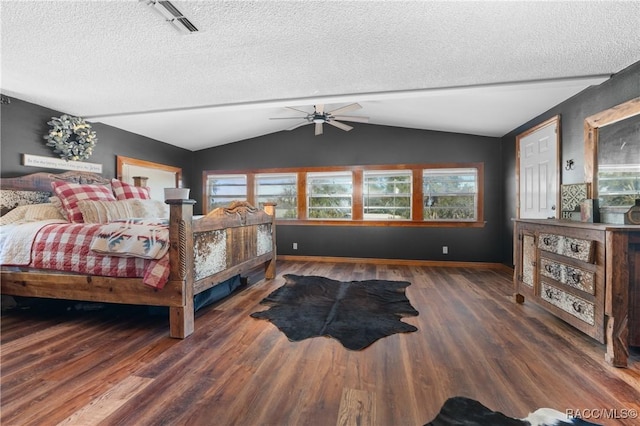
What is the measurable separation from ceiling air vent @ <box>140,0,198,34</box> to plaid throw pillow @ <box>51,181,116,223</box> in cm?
225

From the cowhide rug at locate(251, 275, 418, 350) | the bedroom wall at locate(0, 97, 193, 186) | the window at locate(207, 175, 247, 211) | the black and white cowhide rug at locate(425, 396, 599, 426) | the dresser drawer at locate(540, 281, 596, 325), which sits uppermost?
the bedroom wall at locate(0, 97, 193, 186)

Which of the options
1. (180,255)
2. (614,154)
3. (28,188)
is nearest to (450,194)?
(614,154)

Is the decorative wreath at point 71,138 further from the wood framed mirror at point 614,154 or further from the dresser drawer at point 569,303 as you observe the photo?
the wood framed mirror at point 614,154

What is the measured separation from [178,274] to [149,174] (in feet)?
11.5

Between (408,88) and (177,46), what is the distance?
2190 millimetres

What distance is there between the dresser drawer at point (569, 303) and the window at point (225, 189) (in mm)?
5029

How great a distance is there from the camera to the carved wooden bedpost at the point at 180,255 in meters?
2.23

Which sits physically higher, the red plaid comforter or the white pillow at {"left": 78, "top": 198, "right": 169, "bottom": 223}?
the white pillow at {"left": 78, "top": 198, "right": 169, "bottom": 223}

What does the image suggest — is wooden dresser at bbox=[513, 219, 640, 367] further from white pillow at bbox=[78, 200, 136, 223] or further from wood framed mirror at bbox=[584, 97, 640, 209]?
white pillow at bbox=[78, 200, 136, 223]

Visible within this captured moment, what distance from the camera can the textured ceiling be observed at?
1803mm

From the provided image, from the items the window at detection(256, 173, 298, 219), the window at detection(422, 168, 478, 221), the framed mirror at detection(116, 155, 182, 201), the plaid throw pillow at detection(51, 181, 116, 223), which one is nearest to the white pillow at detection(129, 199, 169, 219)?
the plaid throw pillow at detection(51, 181, 116, 223)

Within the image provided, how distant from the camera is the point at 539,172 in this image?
3.75 m

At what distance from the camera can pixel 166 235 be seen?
2.29 m

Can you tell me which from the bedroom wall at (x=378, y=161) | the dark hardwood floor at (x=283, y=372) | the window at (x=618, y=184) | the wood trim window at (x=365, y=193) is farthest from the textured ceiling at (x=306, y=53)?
the dark hardwood floor at (x=283, y=372)
